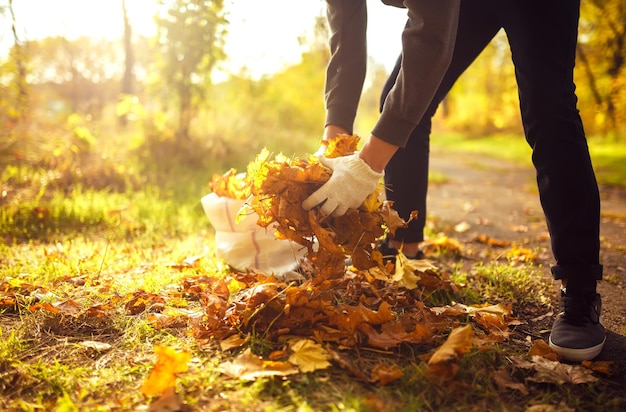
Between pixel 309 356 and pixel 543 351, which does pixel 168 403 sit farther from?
pixel 543 351

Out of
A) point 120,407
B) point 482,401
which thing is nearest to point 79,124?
point 120,407

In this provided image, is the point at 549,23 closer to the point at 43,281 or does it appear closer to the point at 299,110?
the point at 43,281

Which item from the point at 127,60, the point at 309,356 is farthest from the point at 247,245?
the point at 127,60

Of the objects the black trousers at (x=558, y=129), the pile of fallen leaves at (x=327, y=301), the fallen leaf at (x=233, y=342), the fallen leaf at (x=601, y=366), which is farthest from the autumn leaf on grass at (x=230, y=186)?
the fallen leaf at (x=601, y=366)

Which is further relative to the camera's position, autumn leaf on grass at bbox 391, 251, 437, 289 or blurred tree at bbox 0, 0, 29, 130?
blurred tree at bbox 0, 0, 29, 130

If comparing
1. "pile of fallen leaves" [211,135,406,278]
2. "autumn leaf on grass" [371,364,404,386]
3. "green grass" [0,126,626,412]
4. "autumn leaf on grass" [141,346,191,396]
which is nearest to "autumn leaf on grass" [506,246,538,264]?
"green grass" [0,126,626,412]

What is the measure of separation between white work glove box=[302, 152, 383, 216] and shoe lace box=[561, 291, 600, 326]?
2.53ft

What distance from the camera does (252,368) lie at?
1.20m

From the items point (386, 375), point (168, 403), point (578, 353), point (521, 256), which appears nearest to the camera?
point (168, 403)

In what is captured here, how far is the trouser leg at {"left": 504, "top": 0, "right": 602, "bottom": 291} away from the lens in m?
1.46

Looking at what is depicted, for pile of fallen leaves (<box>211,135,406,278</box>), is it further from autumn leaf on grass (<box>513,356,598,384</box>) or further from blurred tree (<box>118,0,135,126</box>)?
blurred tree (<box>118,0,135,126</box>)

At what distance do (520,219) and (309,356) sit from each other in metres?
3.18

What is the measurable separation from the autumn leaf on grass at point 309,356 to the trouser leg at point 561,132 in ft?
2.83

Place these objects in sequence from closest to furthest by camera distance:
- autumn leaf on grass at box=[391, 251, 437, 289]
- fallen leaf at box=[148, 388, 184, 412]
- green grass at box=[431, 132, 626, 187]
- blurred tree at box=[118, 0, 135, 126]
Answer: fallen leaf at box=[148, 388, 184, 412]
autumn leaf on grass at box=[391, 251, 437, 289]
green grass at box=[431, 132, 626, 187]
blurred tree at box=[118, 0, 135, 126]
